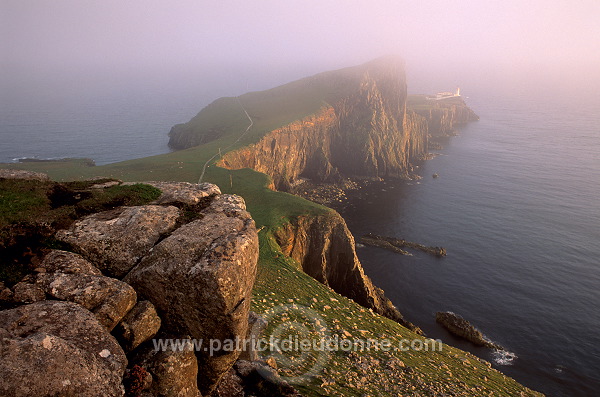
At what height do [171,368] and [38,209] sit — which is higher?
[38,209]

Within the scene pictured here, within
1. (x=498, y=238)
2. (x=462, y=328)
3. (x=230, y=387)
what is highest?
(x=230, y=387)

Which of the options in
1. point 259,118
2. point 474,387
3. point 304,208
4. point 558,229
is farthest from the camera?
point 259,118

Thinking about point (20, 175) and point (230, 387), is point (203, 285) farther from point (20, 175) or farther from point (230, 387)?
point (20, 175)

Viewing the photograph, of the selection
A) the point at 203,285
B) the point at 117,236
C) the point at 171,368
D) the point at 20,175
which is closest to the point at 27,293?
the point at 117,236

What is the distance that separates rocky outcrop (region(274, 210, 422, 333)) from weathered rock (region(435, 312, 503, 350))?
6.31 metres

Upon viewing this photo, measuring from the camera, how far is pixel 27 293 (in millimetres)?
9430

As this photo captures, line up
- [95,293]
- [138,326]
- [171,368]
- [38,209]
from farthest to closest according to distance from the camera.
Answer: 1. [38,209]
2. [171,368]
3. [138,326]
4. [95,293]

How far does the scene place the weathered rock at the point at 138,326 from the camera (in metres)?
9.91

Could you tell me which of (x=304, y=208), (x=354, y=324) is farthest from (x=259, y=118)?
(x=354, y=324)

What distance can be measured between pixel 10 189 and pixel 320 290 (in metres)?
22.8

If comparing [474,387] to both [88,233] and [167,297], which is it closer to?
[167,297]

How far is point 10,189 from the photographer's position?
1391 cm

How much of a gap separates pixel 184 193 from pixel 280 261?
61.1 ft

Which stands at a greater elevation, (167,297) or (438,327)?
(167,297)
